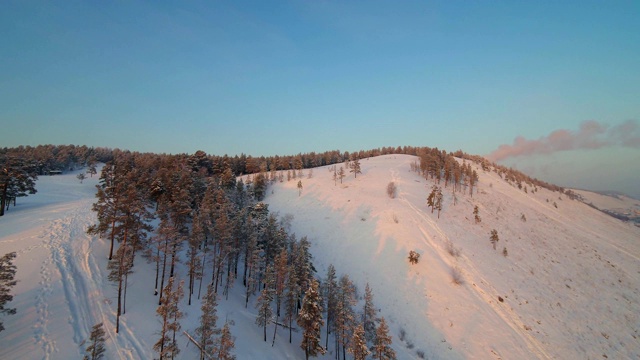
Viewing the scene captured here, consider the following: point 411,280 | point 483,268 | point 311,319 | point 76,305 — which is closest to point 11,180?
point 76,305

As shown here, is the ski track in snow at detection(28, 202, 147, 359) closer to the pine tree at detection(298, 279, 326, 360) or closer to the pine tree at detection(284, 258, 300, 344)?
the pine tree at detection(298, 279, 326, 360)

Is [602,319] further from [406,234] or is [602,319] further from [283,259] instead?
[283,259]

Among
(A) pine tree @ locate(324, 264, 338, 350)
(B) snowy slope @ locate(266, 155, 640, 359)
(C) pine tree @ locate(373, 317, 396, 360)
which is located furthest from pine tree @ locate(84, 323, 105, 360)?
(B) snowy slope @ locate(266, 155, 640, 359)

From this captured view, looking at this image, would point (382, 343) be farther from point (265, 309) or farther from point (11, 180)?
point (11, 180)

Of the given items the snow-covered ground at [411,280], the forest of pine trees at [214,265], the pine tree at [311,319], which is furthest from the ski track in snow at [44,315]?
the pine tree at [311,319]

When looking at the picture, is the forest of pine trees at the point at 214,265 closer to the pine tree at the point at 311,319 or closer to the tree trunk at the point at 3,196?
the pine tree at the point at 311,319

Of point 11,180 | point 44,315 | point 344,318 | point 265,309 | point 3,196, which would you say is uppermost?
point 11,180

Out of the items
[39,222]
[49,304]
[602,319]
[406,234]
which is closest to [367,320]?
[406,234]
